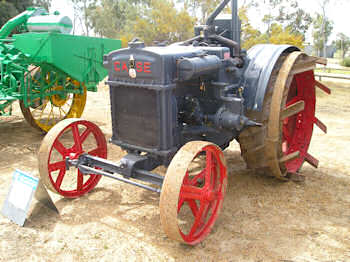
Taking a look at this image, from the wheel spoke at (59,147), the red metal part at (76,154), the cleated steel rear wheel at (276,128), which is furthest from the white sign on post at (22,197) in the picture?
the cleated steel rear wheel at (276,128)

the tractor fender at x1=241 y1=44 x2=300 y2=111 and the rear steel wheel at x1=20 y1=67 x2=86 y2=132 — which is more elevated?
the tractor fender at x1=241 y1=44 x2=300 y2=111

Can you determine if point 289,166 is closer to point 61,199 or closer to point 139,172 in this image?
point 139,172

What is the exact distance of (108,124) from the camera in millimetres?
7289

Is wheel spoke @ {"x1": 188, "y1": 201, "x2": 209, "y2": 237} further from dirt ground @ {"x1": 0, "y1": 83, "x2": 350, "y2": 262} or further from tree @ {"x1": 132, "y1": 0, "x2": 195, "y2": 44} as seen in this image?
tree @ {"x1": 132, "y1": 0, "x2": 195, "y2": 44}

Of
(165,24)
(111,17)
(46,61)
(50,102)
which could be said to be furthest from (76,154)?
(111,17)

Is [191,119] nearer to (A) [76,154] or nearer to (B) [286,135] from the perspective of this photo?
(A) [76,154]

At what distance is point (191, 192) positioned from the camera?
2.85 m

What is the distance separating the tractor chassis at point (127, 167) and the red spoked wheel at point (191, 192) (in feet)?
1.02

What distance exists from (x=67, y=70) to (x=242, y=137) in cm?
314

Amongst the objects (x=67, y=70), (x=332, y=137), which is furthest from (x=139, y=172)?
(x=332, y=137)

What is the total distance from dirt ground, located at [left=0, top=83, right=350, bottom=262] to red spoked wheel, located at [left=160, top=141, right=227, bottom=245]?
7.3 inches

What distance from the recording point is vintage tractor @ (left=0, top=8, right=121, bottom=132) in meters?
5.31

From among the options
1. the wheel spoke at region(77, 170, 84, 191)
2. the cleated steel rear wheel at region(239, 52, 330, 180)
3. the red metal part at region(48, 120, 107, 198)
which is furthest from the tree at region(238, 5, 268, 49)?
the wheel spoke at region(77, 170, 84, 191)

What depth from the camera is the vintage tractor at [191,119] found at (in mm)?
2932
